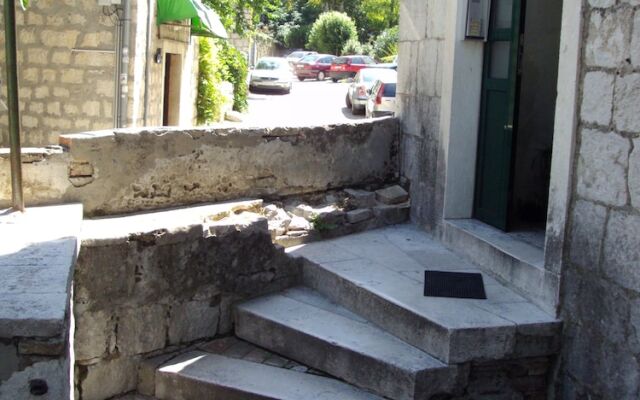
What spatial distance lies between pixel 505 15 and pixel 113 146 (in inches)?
123

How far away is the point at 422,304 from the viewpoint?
16.4 feet

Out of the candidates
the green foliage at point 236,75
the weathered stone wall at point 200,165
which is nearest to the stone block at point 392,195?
the weathered stone wall at point 200,165

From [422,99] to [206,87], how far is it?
11255mm

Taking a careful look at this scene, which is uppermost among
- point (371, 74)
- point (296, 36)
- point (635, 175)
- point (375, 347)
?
point (296, 36)

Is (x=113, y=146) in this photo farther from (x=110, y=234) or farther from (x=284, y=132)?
(x=284, y=132)

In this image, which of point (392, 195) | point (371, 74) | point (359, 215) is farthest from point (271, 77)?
point (359, 215)

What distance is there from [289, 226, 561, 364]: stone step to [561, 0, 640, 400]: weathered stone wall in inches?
10.9

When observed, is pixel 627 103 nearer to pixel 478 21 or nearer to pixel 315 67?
pixel 478 21

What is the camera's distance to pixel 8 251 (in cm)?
440

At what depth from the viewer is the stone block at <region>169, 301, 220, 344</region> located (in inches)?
215

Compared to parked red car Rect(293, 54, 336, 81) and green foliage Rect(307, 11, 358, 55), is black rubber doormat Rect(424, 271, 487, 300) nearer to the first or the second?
parked red car Rect(293, 54, 336, 81)

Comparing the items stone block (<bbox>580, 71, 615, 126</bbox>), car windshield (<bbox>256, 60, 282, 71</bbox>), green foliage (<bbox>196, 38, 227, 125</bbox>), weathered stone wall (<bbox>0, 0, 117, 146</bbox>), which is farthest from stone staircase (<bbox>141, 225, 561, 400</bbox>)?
car windshield (<bbox>256, 60, 282, 71</bbox>)

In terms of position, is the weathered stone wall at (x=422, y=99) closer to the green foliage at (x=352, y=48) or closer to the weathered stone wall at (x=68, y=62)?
the weathered stone wall at (x=68, y=62)

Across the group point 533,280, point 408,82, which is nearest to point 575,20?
point 533,280
